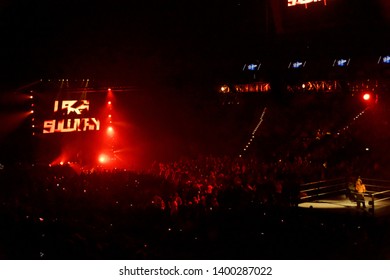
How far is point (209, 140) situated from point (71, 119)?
5.91 metres

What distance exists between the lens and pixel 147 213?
309 inches

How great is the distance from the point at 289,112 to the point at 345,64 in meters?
3.46

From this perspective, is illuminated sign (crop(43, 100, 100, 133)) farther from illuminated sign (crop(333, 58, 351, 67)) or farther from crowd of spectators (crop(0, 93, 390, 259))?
illuminated sign (crop(333, 58, 351, 67))

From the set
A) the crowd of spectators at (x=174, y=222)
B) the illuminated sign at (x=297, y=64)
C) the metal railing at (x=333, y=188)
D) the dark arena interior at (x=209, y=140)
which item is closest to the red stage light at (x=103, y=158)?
the dark arena interior at (x=209, y=140)

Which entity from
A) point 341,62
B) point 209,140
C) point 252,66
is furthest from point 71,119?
point 341,62

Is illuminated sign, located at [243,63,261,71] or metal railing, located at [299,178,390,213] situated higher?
illuminated sign, located at [243,63,261,71]

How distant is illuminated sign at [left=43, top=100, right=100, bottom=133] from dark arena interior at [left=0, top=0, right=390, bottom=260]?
1.9 inches

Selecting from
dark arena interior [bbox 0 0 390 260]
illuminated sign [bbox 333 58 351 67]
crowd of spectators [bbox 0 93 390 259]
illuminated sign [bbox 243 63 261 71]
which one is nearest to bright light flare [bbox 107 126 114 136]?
dark arena interior [bbox 0 0 390 260]

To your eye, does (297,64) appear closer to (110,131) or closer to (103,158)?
(110,131)

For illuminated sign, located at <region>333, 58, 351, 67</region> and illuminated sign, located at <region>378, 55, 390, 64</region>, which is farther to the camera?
illuminated sign, located at <region>333, 58, 351, 67</region>

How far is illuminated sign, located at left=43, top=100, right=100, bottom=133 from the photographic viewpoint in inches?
616

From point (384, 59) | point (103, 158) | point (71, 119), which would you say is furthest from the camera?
point (384, 59)

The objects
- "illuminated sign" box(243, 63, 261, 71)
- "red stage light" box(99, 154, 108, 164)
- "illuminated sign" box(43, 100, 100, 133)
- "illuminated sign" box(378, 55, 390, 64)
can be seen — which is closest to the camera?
"illuminated sign" box(43, 100, 100, 133)

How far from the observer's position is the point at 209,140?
742 inches
